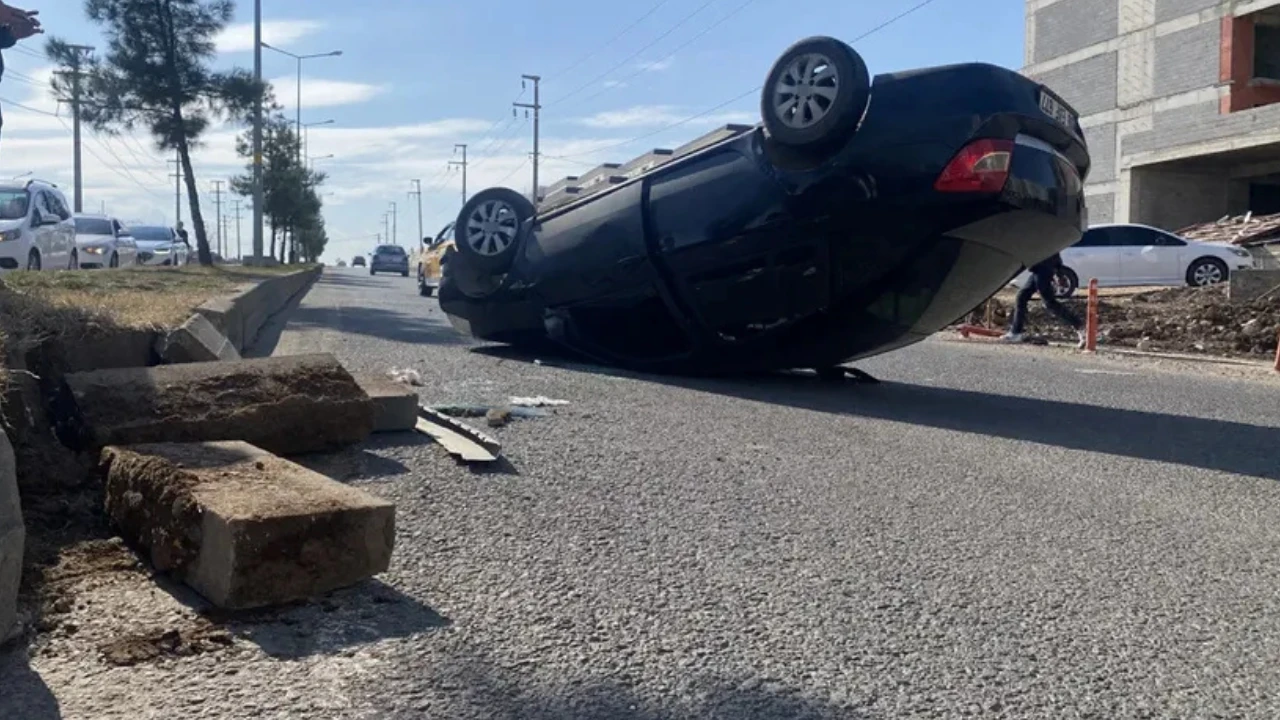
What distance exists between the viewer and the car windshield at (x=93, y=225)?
82.5ft

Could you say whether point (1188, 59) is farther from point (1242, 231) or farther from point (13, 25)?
point (13, 25)

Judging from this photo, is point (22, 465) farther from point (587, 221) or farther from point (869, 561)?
point (587, 221)

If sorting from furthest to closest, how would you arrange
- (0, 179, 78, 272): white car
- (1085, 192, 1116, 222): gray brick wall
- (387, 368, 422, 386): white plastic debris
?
(1085, 192, 1116, 222): gray brick wall, (0, 179, 78, 272): white car, (387, 368, 422, 386): white plastic debris

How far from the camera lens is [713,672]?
3324 millimetres

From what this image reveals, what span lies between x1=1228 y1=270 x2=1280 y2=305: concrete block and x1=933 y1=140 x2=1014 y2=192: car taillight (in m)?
10.6

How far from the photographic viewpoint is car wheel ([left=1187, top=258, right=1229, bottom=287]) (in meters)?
22.8

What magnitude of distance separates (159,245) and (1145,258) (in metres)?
23.9

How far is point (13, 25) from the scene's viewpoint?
785cm

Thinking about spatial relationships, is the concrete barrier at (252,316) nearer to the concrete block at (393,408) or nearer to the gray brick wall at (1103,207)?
the concrete block at (393,408)

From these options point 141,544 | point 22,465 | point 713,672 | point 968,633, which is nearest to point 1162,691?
point 968,633

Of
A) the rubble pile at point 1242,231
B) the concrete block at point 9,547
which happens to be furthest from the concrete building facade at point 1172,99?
the concrete block at point 9,547

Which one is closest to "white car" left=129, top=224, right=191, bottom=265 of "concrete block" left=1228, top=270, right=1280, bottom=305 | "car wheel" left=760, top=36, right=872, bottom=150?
"concrete block" left=1228, top=270, right=1280, bottom=305

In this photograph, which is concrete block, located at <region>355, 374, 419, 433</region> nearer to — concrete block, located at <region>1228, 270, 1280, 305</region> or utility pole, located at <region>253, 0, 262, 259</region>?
concrete block, located at <region>1228, 270, 1280, 305</region>

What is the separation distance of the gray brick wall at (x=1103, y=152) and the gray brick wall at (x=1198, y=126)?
753 mm
